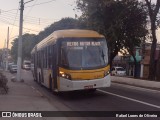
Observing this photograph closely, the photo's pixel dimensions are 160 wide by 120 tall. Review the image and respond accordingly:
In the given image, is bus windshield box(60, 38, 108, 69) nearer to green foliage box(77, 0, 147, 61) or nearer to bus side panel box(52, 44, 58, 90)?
bus side panel box(52, 44, 58, 90)

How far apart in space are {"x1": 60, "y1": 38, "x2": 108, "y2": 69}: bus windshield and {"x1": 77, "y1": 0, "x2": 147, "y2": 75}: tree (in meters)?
19.1

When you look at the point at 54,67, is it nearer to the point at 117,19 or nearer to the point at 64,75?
the point at 64,75

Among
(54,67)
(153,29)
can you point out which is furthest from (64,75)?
(153,29)

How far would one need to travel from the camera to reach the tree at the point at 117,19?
39.8 metres

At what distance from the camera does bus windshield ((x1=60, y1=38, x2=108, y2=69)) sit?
62.4 feet

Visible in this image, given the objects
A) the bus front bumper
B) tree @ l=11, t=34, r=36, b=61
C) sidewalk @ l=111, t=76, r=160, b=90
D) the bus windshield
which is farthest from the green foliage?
tree @ l=11, t=34, r=36, b=61

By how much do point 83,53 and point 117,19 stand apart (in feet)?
70.1

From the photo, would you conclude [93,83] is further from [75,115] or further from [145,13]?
[145,13]

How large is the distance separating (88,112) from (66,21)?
64054 millimetres

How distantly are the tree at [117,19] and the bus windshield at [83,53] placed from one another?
19147 millimetres

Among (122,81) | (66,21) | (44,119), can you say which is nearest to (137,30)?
(122,81)

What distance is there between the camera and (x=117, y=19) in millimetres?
40062

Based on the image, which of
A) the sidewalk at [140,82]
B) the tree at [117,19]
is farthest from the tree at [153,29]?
the tree at [117,19]

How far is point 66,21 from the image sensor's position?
7838 cm
